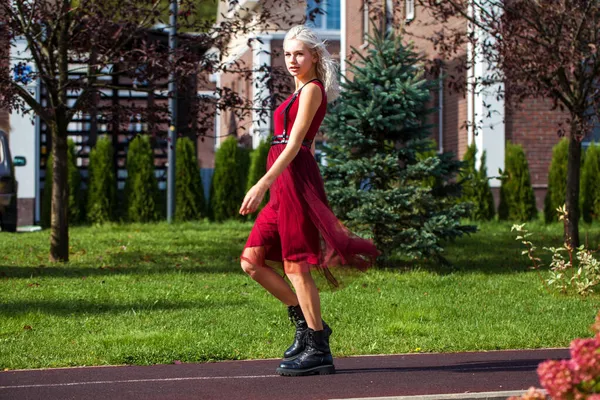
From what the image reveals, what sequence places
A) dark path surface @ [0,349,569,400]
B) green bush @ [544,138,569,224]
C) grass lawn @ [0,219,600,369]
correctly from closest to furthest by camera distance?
dark path surface @ [0,349,569,400] → grass lawn @ [0,219,600,369] → green bush @ [544,138,569,224]

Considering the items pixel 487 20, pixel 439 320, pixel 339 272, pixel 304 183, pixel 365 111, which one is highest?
pixel 487 20

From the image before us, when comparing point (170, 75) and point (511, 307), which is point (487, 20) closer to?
point (170, 75)

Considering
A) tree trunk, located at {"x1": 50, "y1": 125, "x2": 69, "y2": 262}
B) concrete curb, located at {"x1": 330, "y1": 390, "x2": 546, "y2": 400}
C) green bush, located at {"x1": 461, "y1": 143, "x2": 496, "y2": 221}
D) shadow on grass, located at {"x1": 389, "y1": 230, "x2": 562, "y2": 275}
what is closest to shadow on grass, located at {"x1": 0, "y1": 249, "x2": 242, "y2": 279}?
tree trunk, located at {"x1": 50, "y1": 125, "x2": 69, "y2": 262}

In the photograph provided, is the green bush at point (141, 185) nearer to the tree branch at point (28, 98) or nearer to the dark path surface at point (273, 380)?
the tree branch at point (28, 98)

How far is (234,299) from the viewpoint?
1038cm

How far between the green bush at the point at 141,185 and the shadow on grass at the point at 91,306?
10.3m

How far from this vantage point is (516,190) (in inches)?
793

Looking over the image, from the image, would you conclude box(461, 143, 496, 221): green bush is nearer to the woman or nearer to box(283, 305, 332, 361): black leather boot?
the woman

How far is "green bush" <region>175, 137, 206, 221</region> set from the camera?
20672 millimetres

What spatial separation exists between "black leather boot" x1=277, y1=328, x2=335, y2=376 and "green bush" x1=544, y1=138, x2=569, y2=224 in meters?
14.2

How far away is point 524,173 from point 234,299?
11.1m

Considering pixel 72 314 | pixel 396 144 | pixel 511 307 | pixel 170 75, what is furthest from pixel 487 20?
pixel 72 314

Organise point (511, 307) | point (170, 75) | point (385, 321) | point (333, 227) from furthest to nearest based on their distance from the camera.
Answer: point (170, 75), point (511, 307), point (385, 321), point (333, 227)

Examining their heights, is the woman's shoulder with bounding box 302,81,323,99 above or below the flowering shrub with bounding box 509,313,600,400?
above
